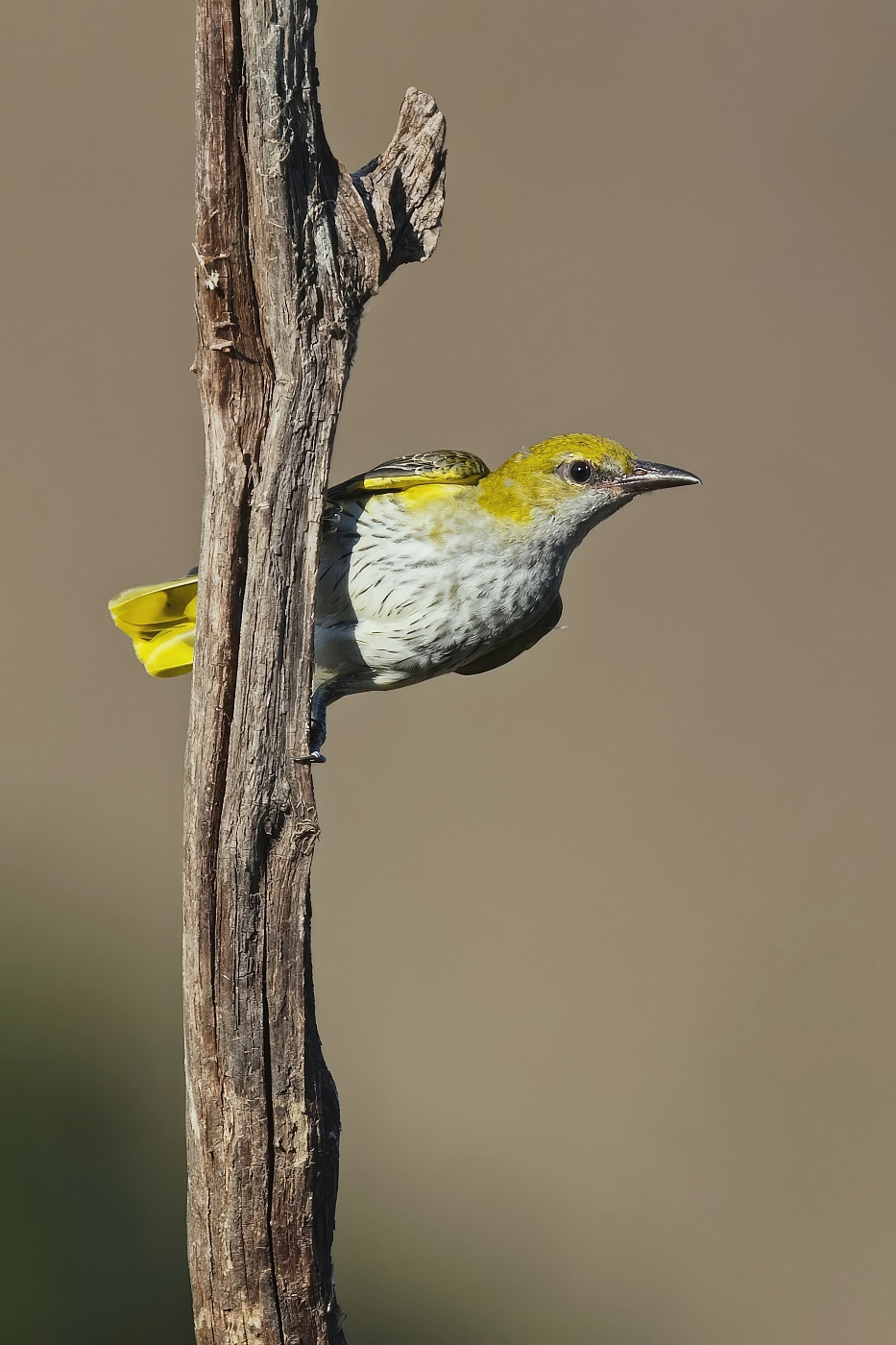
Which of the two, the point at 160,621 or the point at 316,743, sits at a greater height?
the point at 160,621

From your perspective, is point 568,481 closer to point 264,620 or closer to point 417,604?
point 417,604

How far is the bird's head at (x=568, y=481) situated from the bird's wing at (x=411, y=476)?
0.09 metres

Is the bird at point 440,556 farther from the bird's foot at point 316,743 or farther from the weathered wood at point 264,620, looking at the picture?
the weathered wood at point 264,620

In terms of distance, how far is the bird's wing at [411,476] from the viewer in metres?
2.71

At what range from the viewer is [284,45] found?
180 centimetres

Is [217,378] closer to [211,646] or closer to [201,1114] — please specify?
[211,646]

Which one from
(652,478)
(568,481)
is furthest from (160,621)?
(652,478)

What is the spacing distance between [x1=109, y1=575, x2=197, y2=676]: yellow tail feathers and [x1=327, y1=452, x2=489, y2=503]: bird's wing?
0.43 m

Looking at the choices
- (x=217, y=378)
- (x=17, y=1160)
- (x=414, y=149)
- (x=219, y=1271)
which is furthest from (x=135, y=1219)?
(x=414, y=149)

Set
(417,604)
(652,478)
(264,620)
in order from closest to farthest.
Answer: (264,620)
(417,604)
(652,478)

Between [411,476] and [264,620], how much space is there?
82cm

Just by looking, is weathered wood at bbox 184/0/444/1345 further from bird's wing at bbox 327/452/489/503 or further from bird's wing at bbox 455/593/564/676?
bird's wing at bbox 455/593/564/676

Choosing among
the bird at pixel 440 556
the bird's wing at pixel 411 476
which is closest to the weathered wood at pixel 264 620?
the bird at pixel 440 556

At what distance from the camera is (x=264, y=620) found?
2.01 meters
